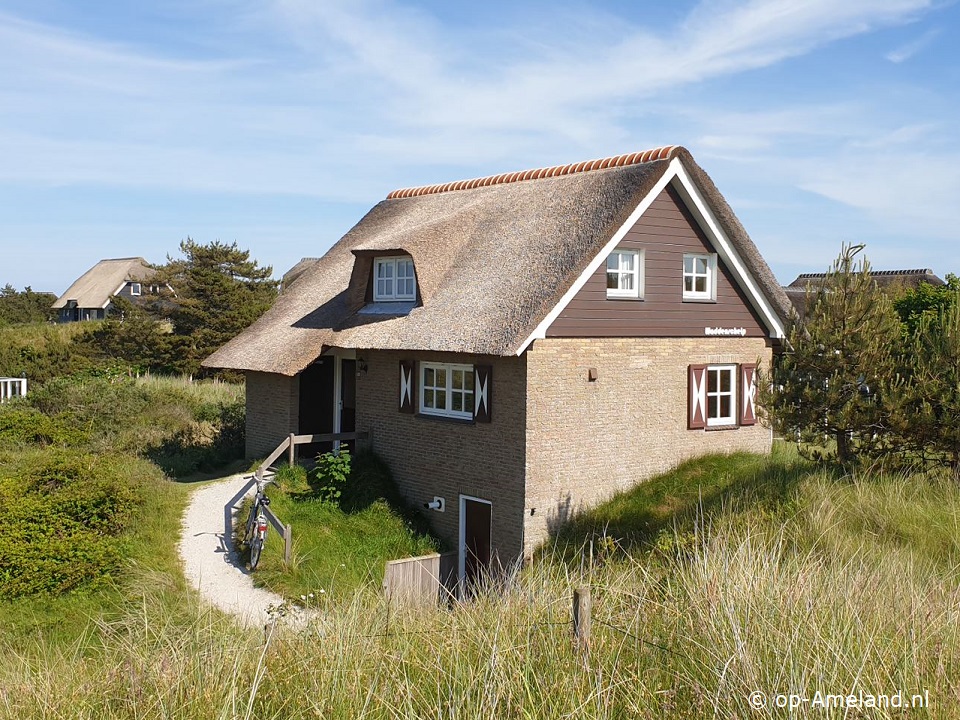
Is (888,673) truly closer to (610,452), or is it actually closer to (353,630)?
(353,630)

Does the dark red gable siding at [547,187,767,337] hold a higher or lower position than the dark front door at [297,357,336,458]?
higher

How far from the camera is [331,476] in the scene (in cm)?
1623

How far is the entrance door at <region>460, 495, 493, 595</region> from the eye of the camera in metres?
15.0

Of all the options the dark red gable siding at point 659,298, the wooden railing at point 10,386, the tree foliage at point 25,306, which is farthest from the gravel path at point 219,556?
the tree foliage at point 25,306

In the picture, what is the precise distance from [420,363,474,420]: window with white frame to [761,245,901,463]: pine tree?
207 inches

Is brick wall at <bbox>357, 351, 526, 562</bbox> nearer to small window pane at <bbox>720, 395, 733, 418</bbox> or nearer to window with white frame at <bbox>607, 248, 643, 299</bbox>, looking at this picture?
window with white frame at <bbox>607, 248, 643, 299</bbox>

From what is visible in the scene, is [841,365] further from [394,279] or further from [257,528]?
[257,528]

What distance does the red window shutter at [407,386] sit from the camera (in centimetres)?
1641

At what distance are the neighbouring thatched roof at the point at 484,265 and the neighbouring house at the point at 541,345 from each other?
43 mm

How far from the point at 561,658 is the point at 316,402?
1425cm

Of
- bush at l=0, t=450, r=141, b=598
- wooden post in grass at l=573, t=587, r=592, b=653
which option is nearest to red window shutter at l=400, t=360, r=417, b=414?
bush at l=0, t=450, r=141, b=598

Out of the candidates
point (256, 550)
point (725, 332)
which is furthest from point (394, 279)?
point (725, 332)

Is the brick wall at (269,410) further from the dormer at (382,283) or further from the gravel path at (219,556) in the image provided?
the dormer at (382,283)

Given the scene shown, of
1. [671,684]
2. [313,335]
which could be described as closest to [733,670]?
[671,684]
